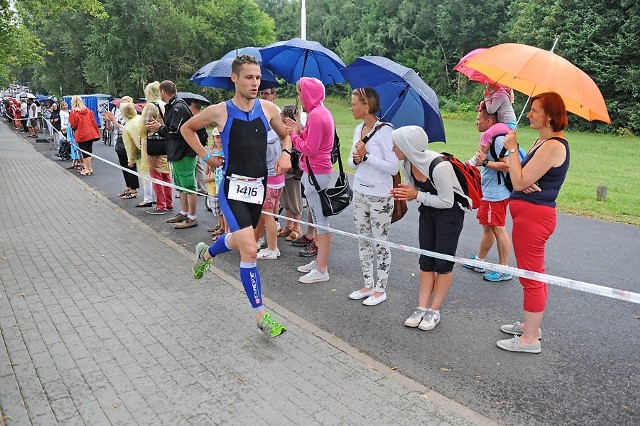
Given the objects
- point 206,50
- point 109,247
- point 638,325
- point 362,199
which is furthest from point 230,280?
point 206,50

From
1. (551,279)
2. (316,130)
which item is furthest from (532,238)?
(316,130)

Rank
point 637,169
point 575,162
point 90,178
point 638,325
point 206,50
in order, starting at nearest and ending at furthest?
point 638,325
point 90,178
point 637,169
point 575,162
point 206,50

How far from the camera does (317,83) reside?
211 inches

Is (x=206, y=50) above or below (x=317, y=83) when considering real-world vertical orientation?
above

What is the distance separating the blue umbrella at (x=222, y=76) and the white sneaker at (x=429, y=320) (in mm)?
4286

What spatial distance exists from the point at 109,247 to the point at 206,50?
1309 inches

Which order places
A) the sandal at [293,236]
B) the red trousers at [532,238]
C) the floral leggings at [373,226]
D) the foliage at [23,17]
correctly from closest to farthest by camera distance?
the red trousers at [532,238]
the floral leggings at [373,226]
the sandal at [293,236]
the foliage at [23,17]

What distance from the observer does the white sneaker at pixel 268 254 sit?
21.5 ft

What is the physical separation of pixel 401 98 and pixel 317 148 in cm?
104

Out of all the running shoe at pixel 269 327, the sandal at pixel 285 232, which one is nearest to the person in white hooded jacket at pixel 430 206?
the running shoe at pixel 269 327

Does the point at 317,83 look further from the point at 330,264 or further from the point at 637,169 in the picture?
the point at 637,169

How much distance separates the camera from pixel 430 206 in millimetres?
4355

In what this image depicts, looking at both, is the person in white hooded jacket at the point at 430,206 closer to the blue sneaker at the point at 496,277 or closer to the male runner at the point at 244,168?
the male runner at the point at 244,168

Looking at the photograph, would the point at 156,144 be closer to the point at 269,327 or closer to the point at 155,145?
the point at 155,145
